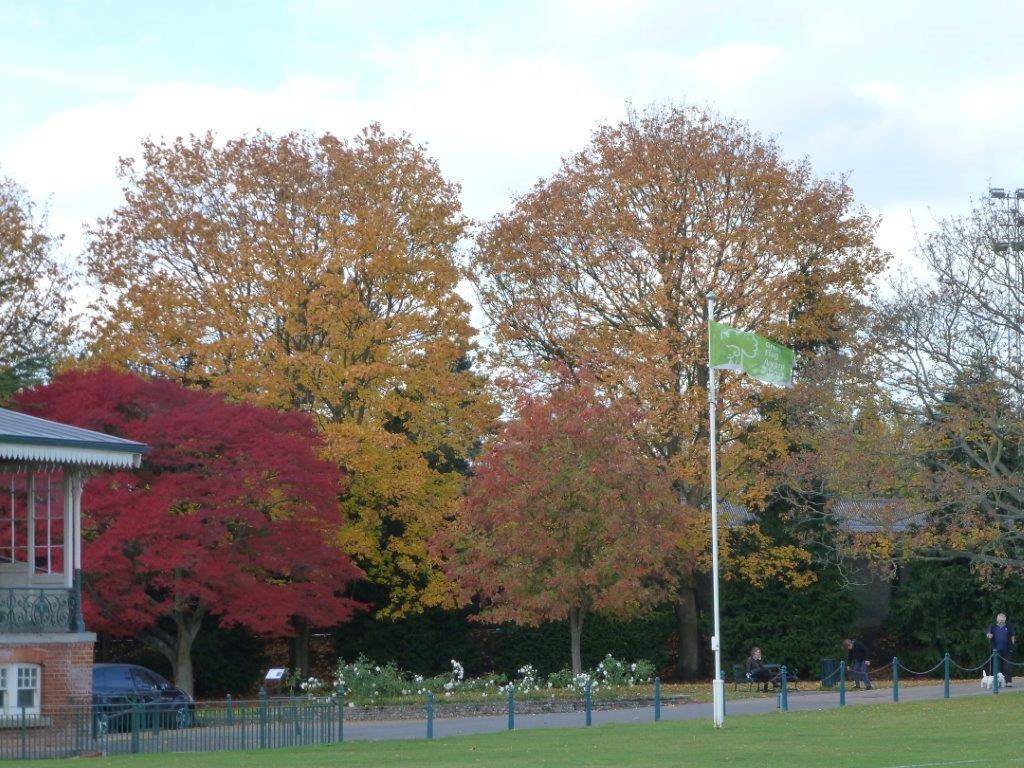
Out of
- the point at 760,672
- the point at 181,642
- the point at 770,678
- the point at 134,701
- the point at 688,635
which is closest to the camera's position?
the point at 134,701

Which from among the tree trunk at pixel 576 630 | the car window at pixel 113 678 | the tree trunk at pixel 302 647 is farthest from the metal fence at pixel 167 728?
the tree trunk at pixel 302 647

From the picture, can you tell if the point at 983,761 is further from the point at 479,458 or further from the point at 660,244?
the point at 660,244

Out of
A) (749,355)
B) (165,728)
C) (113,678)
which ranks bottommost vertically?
(165,728)

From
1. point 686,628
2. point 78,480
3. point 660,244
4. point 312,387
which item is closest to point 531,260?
point 660,244

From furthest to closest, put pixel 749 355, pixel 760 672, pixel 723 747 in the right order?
pixel 760 672 → pixel 749 355 → pixel 723 747

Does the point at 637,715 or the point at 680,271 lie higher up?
the point at 680,271

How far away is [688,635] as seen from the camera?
4594cm

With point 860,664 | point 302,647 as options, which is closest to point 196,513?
point 302,647

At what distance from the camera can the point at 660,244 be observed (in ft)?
138

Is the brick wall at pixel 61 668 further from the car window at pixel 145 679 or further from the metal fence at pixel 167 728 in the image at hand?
the car window at pixel 145 679

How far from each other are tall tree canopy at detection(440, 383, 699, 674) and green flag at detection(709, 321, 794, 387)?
9.25 m

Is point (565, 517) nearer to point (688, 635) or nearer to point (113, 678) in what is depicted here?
point (688, 635)

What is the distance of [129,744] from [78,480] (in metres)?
4.92

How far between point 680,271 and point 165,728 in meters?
21.1
